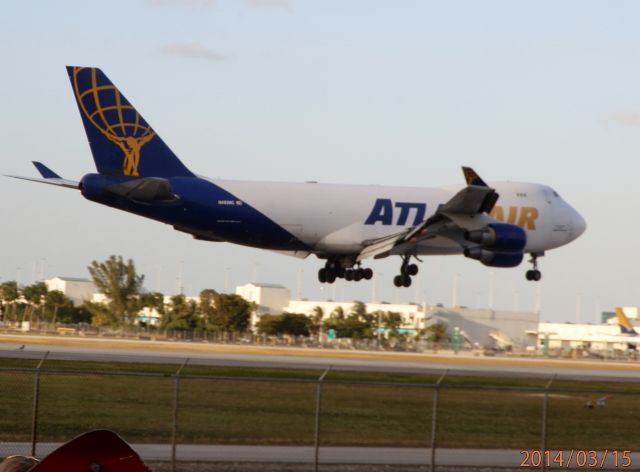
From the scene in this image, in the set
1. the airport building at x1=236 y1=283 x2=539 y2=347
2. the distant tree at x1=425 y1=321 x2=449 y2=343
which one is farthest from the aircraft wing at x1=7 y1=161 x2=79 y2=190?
the airport building at x1=236 y1=283 x2=539 y2=347

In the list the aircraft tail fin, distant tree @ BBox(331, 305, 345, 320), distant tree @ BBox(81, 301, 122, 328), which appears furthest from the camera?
the aircraft tail fin

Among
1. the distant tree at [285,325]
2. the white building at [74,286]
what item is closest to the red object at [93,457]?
the distant tree at [285,325]

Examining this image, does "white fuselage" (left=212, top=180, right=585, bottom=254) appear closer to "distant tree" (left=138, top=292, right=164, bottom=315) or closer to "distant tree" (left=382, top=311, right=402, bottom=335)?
"distant tree" (left=138, top=292, right=164, bottom=315)

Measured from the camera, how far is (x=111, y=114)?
127 feet

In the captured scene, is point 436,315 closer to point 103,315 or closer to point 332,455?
point 103,315

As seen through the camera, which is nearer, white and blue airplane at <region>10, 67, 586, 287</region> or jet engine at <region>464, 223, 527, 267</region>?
white and blue airplane at <region>10, 67, 586, 287</region>

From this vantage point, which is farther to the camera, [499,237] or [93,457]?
[499,237]

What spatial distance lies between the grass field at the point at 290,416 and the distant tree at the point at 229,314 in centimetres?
6373

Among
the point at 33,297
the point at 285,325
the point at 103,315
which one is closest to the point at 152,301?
the point at 103,315

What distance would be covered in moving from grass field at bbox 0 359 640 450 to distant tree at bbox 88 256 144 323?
64.8 meters

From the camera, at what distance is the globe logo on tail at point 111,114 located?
3838 centimetres

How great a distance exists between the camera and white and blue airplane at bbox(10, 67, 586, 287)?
38.2 meters
